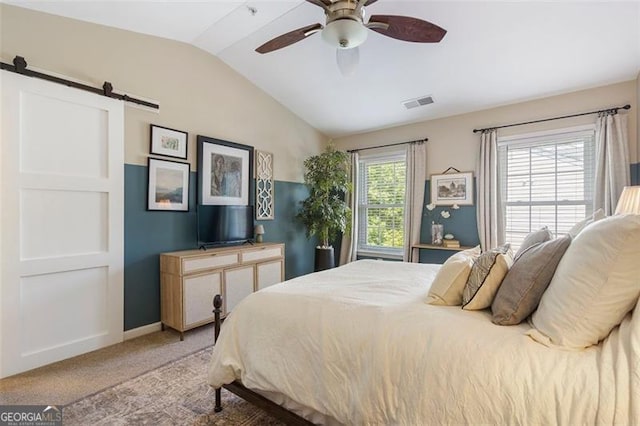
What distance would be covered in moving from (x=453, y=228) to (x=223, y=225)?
3.05 m

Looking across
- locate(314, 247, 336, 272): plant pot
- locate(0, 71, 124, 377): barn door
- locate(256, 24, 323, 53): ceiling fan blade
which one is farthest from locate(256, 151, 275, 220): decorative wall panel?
locate(256, 24, 323, 53): ceiling fan blade

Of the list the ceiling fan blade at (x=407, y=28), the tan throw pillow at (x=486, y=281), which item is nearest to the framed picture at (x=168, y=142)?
the ceiling fan blade at (x=407, y=28)

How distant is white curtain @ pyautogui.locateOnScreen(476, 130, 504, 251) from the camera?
386cm

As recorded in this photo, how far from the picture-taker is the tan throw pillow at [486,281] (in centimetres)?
146

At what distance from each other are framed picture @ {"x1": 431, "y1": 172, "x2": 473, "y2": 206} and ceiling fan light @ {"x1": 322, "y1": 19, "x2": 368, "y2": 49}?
112 inches

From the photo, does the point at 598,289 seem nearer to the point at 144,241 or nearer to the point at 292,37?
the point at 292,37

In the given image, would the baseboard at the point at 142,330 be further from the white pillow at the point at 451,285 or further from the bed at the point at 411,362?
the white pillow at the point at 451,285

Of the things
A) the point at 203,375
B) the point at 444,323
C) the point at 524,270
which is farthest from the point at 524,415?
the point at 203,375

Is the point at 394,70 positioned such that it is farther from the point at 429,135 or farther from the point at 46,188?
the point at 46,188

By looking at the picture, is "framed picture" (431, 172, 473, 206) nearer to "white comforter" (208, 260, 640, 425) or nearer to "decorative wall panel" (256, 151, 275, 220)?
"decorative wall panel" (256, 151, 275, 220)

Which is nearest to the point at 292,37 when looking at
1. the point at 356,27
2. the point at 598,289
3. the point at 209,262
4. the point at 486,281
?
the point at 356,27

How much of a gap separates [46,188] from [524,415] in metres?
3.36

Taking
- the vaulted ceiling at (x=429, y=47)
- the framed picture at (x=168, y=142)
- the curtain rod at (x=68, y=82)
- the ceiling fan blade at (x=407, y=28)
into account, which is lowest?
the framed picture at (x=168, y=142)

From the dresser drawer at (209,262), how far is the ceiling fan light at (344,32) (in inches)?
93.2
